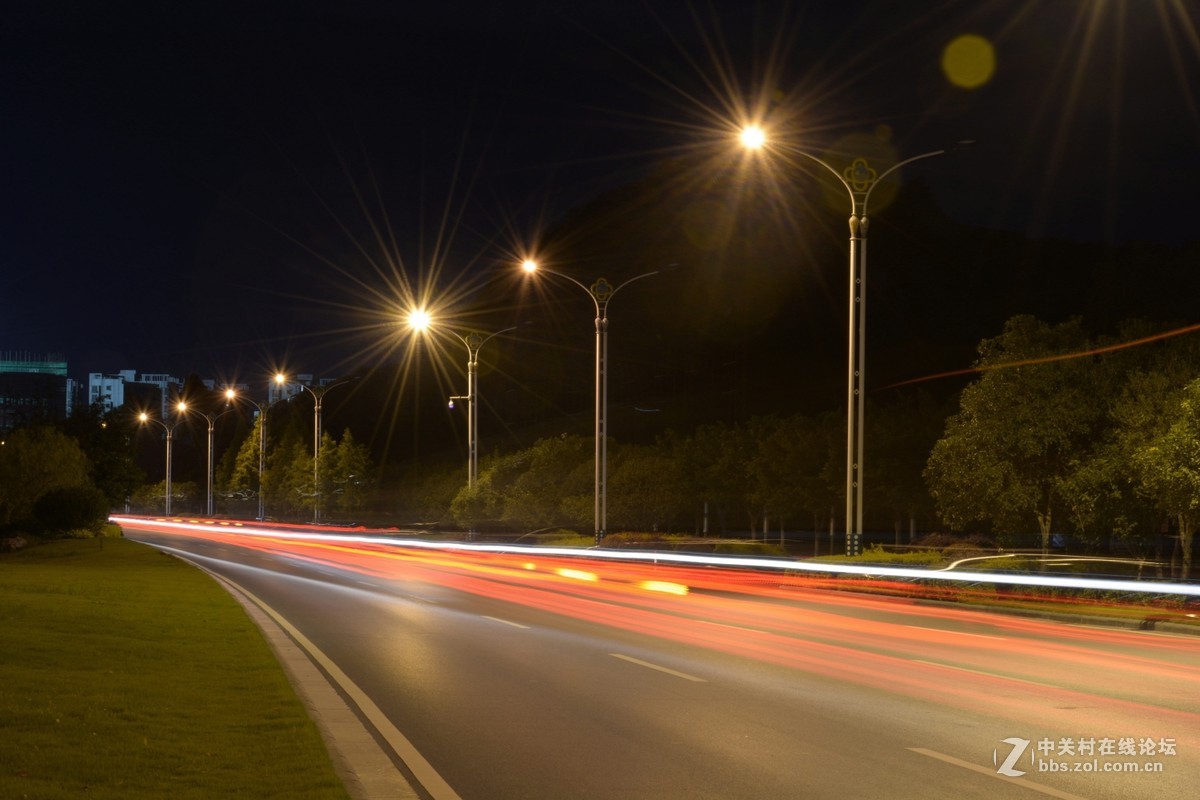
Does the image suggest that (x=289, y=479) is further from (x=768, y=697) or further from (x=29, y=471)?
(x=768, y=697)

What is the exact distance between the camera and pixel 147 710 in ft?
34.7

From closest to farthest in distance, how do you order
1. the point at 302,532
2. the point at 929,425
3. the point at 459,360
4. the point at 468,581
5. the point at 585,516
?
1. the point at 468,581
2. the point at 929,425
3. the point at 585,516
4. the point at 302,532
5. the point at 459,360

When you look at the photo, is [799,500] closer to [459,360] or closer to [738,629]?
[738,629]

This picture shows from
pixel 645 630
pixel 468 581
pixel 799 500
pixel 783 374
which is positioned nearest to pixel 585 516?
pixel 799 500

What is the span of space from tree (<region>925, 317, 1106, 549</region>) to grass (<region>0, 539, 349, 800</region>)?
23798 millimetres

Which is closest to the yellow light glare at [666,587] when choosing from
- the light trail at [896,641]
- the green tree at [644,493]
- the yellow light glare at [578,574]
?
the light trail at [896,641]

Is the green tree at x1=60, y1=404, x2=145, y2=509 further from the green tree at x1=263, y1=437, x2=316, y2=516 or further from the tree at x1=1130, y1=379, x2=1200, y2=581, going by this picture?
the tree at x1=1130, y1=379, x2=1200, y2=581

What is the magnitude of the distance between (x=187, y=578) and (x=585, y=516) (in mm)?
33115

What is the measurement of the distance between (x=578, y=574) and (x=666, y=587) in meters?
7.17

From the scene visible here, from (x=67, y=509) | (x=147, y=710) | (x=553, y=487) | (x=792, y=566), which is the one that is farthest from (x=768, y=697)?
(x=553, y=487)

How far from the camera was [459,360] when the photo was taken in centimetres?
16412

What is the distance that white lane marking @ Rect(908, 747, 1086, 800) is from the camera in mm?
8090

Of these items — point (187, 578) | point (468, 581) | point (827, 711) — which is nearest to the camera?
point (827, 711)

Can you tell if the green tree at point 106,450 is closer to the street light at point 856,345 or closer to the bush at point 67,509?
the bush at point 67,509
